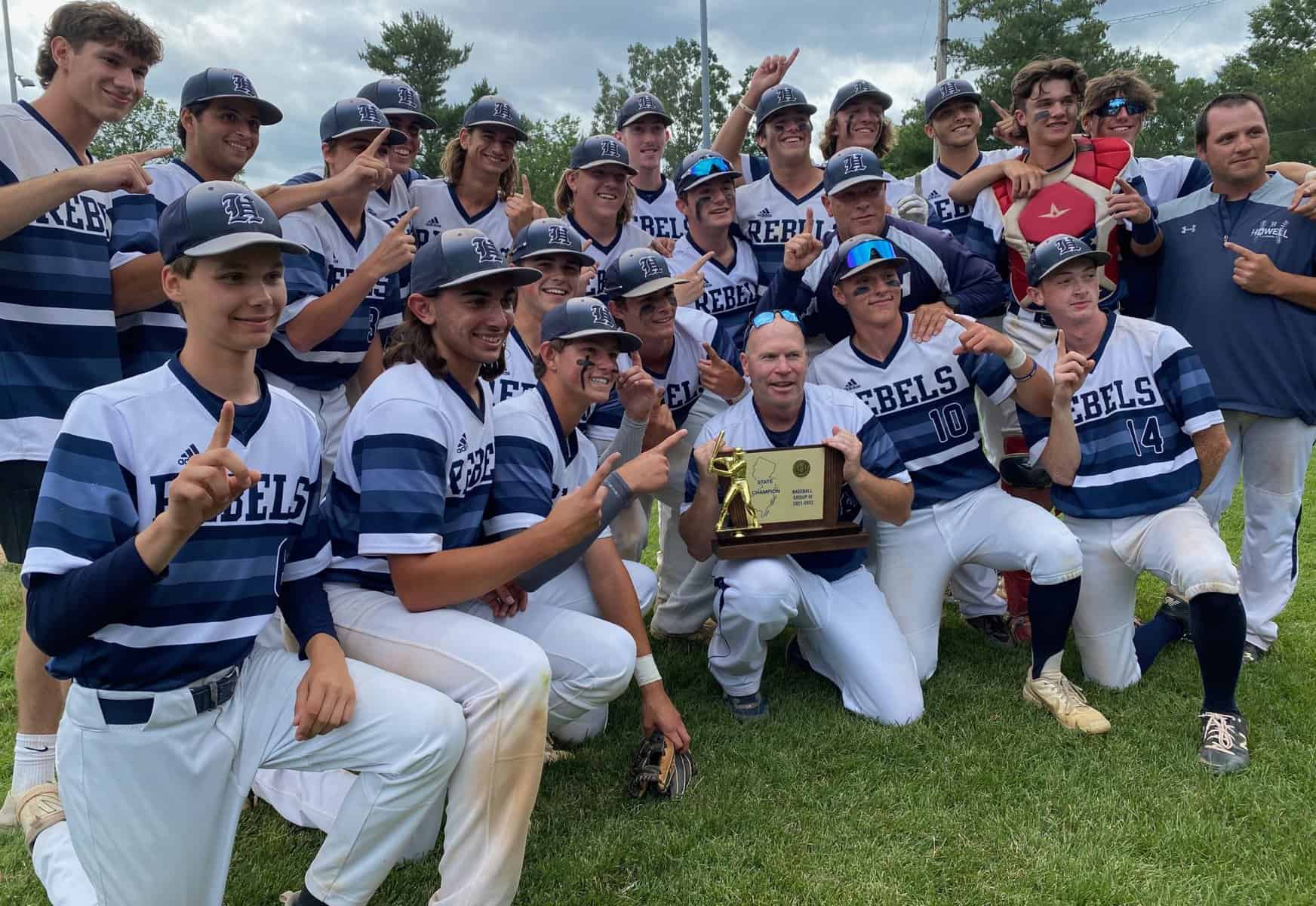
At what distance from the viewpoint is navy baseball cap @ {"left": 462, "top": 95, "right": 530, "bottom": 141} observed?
5352mm

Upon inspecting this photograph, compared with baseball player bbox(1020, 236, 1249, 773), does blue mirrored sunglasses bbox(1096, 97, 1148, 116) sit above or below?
above

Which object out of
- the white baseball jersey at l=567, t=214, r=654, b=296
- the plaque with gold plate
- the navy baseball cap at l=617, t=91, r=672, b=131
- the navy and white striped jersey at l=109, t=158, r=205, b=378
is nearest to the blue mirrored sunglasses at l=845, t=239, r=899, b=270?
the plaque with gold plate

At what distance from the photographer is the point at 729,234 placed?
5922 mm

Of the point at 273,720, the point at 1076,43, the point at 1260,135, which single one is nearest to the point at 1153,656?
the point at 1260,135

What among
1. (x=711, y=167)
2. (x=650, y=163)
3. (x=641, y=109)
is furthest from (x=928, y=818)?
(x=641, y=109)

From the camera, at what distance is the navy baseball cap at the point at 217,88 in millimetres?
4098

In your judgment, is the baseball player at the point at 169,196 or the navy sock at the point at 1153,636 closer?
the baseball player at the point at 169,196

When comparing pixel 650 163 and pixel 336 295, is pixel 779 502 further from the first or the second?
pixel 650 163

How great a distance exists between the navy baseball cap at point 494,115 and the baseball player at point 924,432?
81.8 inches

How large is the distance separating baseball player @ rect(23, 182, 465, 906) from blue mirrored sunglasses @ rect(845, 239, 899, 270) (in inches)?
118

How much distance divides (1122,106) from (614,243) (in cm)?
346

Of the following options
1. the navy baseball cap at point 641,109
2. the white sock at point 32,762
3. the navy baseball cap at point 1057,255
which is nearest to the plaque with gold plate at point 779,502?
the navy baseball cap at point 1057,255

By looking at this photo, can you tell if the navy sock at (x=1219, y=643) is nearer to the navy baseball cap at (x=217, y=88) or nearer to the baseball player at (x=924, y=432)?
the baseball player at (x=924, y=432)

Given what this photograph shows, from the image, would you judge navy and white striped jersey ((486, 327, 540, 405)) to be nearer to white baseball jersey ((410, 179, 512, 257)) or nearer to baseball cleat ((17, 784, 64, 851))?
white baseball jersey ((410, 179, 512, 257))
